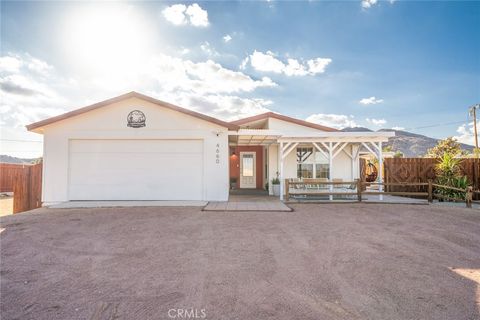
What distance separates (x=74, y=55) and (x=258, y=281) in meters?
11.1

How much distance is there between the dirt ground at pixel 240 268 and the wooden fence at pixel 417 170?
247 inches

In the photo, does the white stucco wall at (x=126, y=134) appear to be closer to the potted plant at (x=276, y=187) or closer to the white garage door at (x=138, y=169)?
the white garage door at (x=138, y=169)

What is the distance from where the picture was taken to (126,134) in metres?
10.4

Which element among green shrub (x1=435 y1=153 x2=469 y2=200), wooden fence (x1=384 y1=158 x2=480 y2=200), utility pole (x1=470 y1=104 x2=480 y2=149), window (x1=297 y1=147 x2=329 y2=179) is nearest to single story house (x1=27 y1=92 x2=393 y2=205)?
window (x1=297 y1=147 x2=329 y2=179)

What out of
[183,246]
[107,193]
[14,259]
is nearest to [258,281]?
[183,246]

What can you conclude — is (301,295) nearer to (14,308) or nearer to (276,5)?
(14,308)

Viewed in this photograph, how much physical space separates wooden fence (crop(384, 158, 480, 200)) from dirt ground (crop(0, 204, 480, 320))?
6281 millimetres

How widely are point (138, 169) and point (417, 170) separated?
13628mm

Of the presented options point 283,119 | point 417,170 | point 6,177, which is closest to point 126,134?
point 283,119

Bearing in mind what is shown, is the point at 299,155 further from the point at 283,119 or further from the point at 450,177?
the point at 450,177

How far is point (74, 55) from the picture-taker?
32.2ft

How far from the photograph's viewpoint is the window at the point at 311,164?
13.1 meters

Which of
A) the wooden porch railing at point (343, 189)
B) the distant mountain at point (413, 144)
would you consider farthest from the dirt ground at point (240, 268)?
the distant mountain at point (413, 144)

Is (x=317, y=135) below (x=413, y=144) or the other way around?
below
